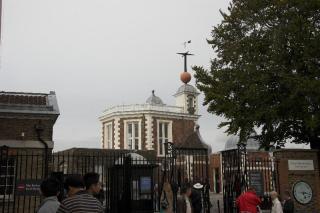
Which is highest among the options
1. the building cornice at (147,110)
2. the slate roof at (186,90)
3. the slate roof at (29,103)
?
the slate roof at (186,90)

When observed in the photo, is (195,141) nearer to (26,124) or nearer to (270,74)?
(270,74)

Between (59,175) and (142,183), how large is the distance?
5221 millimetres

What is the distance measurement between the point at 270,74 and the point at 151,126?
107ft

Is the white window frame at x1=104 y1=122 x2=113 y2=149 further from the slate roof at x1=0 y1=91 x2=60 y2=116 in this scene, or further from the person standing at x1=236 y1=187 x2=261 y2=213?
the person standing at x1=236 y1=187 x2=261 y2=213

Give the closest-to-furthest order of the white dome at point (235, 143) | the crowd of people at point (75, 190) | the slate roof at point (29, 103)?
the crowd of people at point (75, 190), the slate roof at point (29, 103), the white dome at point (235, 143)

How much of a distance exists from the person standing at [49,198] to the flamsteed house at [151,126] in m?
43.1

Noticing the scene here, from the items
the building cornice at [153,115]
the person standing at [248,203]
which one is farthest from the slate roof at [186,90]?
the person standing at [248,203]

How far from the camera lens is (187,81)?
178 ft

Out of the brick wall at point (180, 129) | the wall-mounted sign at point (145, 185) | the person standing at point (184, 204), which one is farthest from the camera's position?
the brick wall at point (180, 129)

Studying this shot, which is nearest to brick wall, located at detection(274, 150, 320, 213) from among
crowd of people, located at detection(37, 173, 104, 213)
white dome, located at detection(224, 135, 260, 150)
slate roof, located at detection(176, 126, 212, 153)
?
crowd of people, located at detection(37, 173, 104, 213)

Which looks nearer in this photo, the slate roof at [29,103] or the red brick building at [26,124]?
the red brick building at [26,124]

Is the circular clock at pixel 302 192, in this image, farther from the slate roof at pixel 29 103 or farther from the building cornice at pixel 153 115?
the building cornice at pixel 153 115

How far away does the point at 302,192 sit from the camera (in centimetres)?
1714

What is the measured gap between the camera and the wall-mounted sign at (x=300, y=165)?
17.3 m
